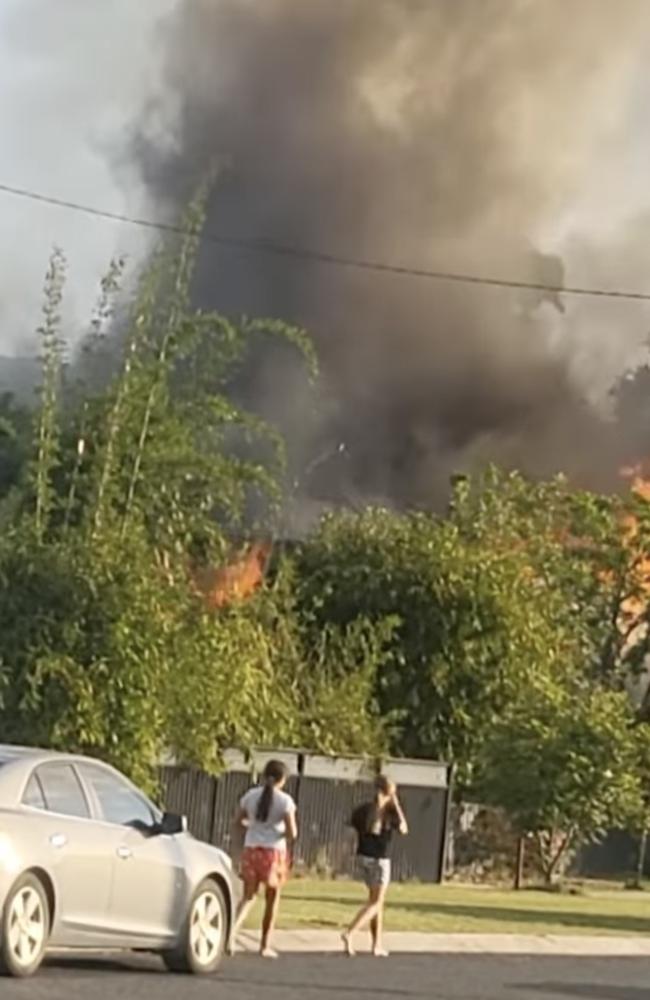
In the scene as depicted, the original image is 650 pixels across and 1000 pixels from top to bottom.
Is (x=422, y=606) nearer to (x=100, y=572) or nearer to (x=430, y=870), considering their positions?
(x=430, y=870)

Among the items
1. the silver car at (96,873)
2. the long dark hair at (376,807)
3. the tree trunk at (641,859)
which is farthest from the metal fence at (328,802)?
the silver car at (96,873)

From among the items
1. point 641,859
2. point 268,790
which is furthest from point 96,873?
point 641,859

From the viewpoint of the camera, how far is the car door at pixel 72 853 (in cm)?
1428

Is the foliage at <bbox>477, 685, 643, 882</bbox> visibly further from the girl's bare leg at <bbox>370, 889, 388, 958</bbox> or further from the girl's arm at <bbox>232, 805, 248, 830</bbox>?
the girl's arm at <bbox>232, 805, 248, 830</bbox>

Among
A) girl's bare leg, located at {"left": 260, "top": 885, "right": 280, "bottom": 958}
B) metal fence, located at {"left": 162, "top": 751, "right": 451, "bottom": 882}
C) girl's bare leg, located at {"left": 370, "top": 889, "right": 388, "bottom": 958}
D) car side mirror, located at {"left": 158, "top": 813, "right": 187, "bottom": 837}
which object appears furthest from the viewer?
metal fence, located at {"left": 162, "top": 751, "right": 451, "bottom": 882}

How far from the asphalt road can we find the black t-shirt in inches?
33.3

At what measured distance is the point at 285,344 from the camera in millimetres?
44750

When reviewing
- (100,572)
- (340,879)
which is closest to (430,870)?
(340,879)

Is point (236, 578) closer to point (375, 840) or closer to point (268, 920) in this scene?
point (375, 840)

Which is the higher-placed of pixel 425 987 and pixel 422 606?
pixel 422 606

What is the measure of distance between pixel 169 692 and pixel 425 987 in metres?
10.9

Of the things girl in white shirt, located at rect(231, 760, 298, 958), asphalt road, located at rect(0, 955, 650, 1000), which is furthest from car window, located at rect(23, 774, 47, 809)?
girl in white shirt, located at rect(231, 760, 298, 958)

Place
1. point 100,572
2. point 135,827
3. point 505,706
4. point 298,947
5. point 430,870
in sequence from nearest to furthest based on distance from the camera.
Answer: point 135,827 < point 298,947 < point 100,572 < point 430,870 < point 505,706

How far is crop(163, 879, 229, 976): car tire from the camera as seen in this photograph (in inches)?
625
